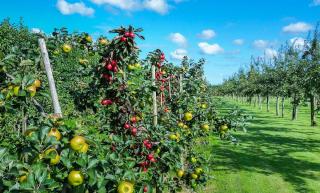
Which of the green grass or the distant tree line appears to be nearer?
the green grass

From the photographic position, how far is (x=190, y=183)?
782cm

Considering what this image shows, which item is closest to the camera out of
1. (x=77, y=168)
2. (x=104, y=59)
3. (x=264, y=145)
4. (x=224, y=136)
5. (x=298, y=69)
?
(x=77, y=168)

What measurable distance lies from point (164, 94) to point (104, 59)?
11.3 ft

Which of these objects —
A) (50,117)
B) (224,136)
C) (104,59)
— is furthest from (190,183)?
(50,117)

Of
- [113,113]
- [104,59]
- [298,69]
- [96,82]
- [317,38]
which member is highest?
[317,38]

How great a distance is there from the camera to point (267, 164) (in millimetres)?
14000

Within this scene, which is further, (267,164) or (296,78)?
(296,78)

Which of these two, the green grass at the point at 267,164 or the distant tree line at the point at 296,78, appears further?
the distant tree line at the point at 296,78

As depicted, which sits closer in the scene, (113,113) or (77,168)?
(77,168)

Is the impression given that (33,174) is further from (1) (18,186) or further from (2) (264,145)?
(2) (264,145)

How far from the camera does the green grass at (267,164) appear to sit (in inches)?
430

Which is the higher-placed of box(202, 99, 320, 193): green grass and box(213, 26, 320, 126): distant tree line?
box(213, 26, 320, 126): distant tree line

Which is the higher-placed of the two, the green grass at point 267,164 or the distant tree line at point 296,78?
the distant tree line at point 296,78

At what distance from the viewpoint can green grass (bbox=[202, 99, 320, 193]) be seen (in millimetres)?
10914
